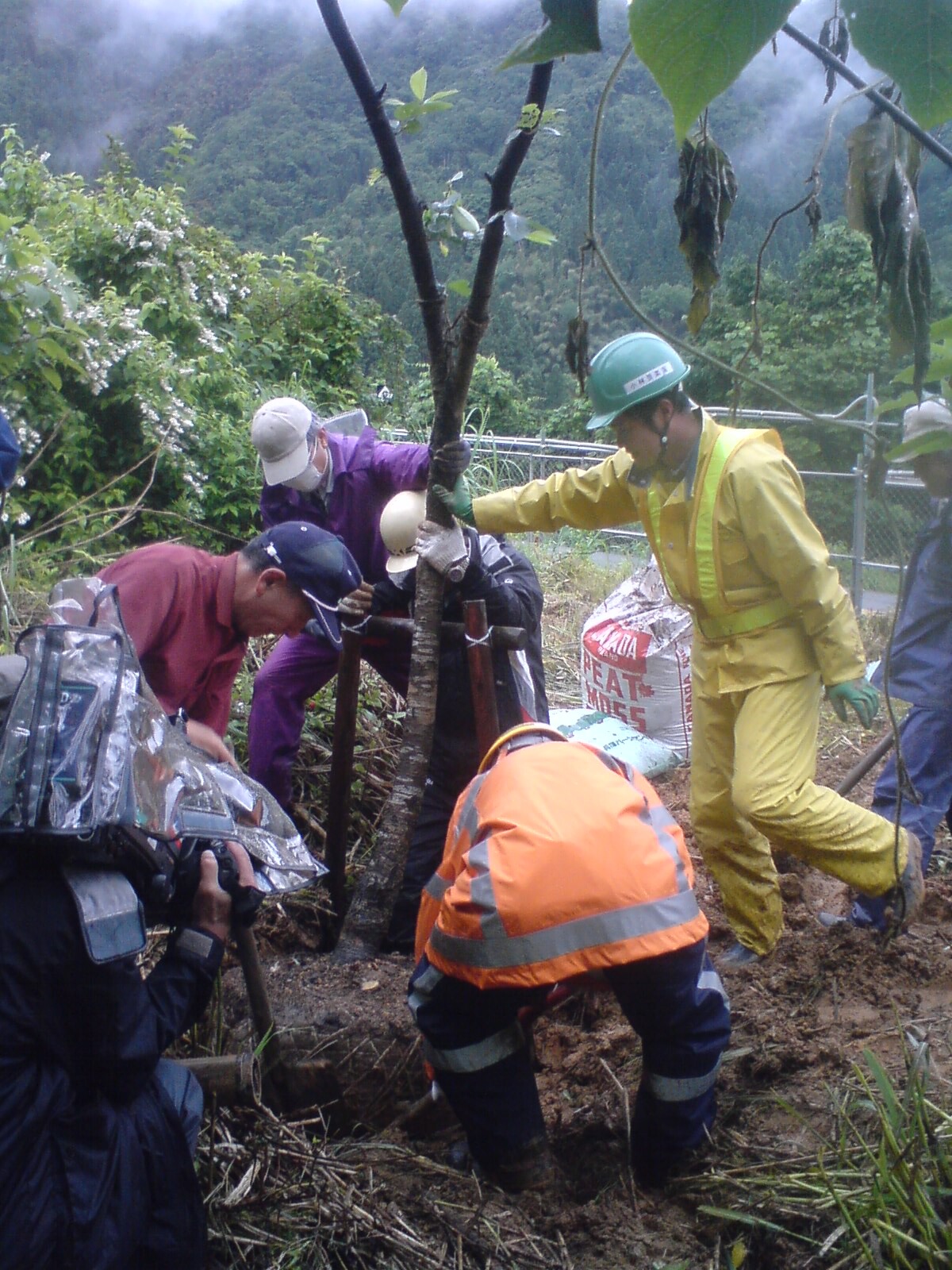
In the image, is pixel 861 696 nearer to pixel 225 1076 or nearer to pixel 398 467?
pixel 398 467

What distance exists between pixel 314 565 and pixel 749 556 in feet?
4.19

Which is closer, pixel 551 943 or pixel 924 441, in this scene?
pixel 924 441

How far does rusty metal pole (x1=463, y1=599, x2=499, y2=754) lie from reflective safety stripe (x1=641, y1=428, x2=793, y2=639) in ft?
2.11

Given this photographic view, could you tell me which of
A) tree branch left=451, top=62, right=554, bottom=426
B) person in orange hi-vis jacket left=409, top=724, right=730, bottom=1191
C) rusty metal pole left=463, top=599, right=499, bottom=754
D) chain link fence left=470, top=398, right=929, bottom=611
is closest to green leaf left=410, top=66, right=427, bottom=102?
tree branch left=451, top=62, right=554, bottom=426

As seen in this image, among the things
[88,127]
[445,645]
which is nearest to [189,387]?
[445,645]

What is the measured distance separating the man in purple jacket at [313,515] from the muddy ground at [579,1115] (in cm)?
68

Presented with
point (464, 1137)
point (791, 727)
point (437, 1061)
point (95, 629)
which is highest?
point (95, 629)

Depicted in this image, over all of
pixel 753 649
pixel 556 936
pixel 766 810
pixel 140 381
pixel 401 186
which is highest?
pixel 140 381

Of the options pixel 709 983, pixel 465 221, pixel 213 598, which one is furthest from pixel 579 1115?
pixel 465 221

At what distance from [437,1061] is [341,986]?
34.0 inches

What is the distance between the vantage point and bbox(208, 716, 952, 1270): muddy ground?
2.11 meters

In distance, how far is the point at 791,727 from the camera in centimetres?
298

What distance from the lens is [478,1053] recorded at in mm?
2098

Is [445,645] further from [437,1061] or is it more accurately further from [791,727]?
[437,1061]
